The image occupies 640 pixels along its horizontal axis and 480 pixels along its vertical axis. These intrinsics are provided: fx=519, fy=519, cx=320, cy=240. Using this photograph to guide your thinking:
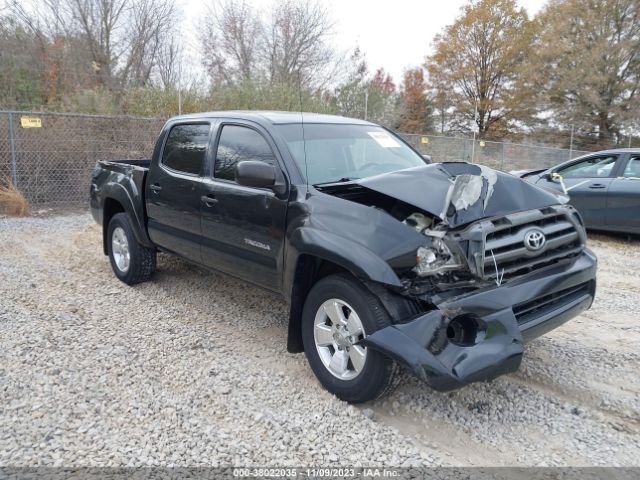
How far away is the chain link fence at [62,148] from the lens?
32.8ft

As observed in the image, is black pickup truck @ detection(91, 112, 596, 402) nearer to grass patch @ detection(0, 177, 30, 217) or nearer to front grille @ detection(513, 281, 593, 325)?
front grille @ detection(513, 281, 593, 325)

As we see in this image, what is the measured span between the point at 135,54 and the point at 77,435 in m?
18.8

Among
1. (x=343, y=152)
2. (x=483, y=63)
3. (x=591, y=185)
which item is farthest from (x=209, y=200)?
(x=483, y=63)

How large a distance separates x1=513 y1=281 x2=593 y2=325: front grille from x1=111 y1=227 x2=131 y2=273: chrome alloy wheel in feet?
13.7

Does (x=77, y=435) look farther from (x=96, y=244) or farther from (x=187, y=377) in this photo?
(x=96, y=244)

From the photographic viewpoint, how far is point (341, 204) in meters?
3.29

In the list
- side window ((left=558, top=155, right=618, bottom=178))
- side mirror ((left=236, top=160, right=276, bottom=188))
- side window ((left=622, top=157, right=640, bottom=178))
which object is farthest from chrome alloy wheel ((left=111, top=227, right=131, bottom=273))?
side window ((left=622, top=157, right=640, bottom=178))

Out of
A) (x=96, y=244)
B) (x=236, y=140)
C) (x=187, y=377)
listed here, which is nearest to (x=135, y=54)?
(x=96, y=244)

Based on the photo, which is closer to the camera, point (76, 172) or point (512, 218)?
point (512, 218)

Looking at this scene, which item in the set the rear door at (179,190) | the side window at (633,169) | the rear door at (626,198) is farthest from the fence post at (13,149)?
the side window at (633,169)

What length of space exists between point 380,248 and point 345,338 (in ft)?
2.13

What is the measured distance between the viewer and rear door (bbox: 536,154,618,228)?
8.33 meters

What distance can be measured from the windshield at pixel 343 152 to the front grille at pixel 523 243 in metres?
1.27

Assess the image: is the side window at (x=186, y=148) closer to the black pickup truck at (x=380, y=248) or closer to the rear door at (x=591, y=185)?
the black pickup truck at (x=380, y=248)
